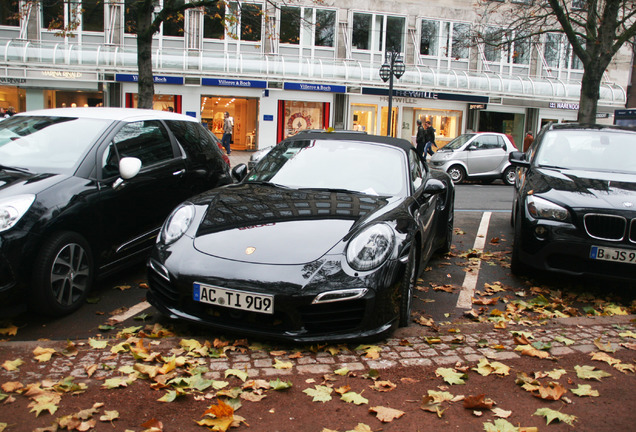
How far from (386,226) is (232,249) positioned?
3.61 feet

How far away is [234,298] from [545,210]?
3.30 m

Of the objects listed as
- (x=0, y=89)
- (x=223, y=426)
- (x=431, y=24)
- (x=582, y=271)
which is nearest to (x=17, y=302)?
(x=223, y=426)

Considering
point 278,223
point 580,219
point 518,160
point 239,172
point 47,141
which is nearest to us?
point 278,223

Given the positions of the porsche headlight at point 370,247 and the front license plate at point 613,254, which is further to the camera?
the front license plate at point 613,254

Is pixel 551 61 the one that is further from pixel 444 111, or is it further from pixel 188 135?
pixel 188 135

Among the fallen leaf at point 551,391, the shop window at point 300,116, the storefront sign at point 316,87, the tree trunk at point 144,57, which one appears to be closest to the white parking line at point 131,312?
the fallen leaf at point 551,391

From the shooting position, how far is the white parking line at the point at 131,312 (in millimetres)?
4504

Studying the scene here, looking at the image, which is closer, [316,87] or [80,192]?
[80,192]

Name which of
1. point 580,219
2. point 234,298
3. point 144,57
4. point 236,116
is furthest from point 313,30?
point 234,298

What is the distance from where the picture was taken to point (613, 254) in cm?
520

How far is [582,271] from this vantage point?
538 cm

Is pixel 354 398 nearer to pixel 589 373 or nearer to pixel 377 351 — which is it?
pixel 377 351

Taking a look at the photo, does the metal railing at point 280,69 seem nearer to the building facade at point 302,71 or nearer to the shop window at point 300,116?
the building facade at point 302,71

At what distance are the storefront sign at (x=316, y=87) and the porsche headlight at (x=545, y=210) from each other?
24.7m
